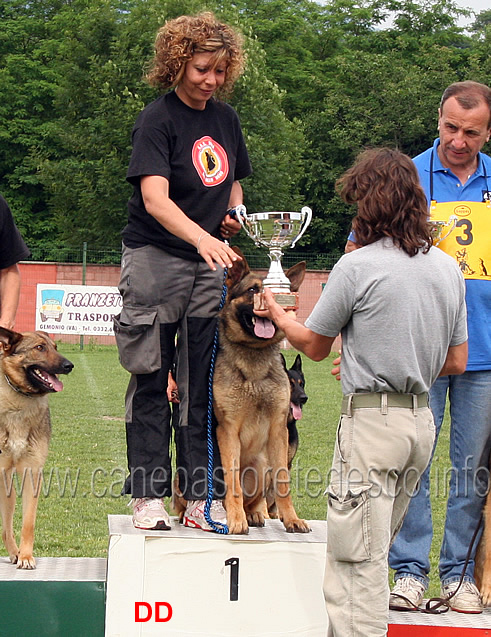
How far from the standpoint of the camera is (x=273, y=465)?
398 cm

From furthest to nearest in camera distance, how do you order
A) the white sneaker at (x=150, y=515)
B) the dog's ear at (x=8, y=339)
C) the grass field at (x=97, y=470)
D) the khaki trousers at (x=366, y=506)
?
the grass field at (x=97, y=470) < the dog's ear at (x=8, y=339) < the white sneaker at (x=150, y=515) < the khaki trousers at (x=366, y=506)

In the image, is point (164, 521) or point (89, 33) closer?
point (164, 521)

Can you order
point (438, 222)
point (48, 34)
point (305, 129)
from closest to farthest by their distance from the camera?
point (438, 222), point (305, 129), point (48, 34)

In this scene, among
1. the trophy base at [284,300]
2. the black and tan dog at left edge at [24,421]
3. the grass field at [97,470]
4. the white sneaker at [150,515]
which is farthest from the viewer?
the grass field at [97,470]

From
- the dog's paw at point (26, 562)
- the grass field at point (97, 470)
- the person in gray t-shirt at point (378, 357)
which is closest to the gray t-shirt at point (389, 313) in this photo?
the person in gray t-shirt at point (378, 357)

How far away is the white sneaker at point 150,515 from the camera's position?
3676mm

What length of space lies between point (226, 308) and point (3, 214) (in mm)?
1275

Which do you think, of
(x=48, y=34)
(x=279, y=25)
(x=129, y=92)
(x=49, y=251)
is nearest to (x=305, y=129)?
(x=279, y=25)

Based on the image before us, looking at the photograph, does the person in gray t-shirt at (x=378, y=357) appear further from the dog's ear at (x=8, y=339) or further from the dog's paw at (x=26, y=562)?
the dog's ear at (x=8, y=339)

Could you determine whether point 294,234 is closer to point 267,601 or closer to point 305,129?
point 267,601

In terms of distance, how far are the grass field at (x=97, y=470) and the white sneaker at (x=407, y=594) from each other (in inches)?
36.9

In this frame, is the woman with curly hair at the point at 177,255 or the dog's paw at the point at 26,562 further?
the dog's paw at the point at 26,562

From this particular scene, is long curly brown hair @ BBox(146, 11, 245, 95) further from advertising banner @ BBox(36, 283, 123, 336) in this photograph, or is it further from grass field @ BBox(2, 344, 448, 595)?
advertising banner @ BBox(36, 283, 123, 336)

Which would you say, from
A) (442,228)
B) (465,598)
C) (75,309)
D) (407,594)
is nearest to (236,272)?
(442,228)
